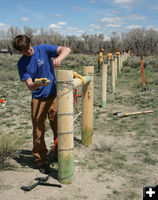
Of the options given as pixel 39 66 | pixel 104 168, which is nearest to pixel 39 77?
pixel 39 66

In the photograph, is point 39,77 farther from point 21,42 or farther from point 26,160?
point 26,160

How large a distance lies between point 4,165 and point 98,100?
5331mm

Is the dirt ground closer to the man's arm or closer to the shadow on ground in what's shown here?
the shadow on ground

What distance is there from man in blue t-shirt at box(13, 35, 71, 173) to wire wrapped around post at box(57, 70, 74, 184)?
0.26 metres

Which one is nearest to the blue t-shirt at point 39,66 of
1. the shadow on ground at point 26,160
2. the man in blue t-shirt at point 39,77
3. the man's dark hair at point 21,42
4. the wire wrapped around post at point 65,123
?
the man in blue t-shirt at point 39,77

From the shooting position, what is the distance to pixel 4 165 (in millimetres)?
3127

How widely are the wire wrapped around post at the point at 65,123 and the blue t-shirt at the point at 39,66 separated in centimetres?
41

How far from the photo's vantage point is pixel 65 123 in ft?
8.91

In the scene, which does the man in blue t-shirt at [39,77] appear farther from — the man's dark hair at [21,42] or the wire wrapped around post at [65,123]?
the wire wrapped around post at [65,123]

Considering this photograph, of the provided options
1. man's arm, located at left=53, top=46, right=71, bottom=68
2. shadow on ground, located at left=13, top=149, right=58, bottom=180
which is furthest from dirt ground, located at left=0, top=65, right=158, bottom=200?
man's arm, located at left=53, top=46, right=71, bottom=68

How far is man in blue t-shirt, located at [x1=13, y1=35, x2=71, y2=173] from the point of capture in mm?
2836

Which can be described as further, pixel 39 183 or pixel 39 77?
pixel 39 77

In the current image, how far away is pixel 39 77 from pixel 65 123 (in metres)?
0.74

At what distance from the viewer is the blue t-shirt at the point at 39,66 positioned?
293cm
